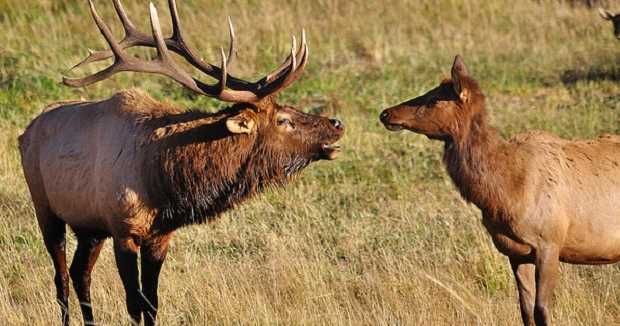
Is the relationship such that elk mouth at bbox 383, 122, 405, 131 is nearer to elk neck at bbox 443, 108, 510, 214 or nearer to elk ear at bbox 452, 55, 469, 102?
elk neck at bbox 443, 108, 510, 214

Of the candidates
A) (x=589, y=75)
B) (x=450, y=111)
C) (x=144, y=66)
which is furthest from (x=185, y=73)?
(x=589, y=75)

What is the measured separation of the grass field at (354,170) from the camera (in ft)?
24.8

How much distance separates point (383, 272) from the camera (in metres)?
8.12

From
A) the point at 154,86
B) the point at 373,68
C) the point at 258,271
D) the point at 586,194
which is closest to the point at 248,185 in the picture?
the point at 258,271

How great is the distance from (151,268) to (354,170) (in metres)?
4.47

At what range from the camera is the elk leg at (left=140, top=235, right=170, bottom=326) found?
705cm

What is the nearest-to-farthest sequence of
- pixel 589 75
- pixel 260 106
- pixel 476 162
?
pixel 476 162 < pixel 260 106 < pixel 589 75

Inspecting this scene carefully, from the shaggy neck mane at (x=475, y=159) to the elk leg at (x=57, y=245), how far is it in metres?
2.49

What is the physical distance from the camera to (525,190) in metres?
6.84

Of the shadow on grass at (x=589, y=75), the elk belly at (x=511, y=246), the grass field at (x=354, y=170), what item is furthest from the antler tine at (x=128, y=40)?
the shadow on grass at (x=589, y=75)

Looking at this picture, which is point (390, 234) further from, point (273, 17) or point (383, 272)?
point (273, 17)

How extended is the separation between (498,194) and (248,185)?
147cm

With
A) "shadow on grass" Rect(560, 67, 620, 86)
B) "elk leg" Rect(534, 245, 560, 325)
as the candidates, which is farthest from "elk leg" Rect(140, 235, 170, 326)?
"shadow on grass" Rect(560, 67, 620, 86)

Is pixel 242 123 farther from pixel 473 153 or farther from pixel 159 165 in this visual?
pixel 473 153
